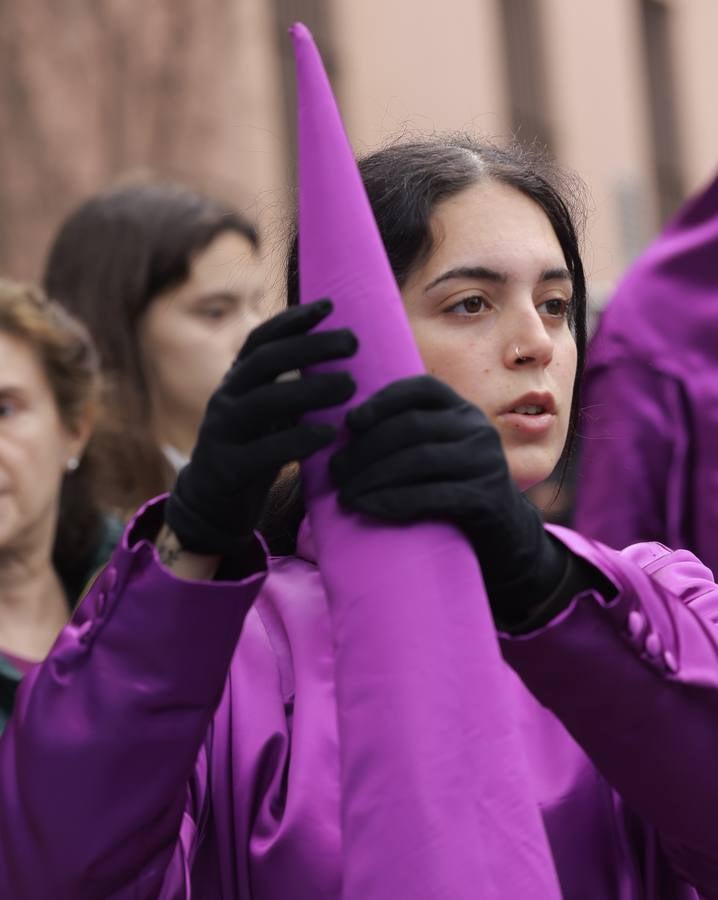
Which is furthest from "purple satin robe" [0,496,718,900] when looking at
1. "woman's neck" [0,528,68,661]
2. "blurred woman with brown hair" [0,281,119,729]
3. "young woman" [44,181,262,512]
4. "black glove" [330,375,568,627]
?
"young woman" [44,181,262,512]

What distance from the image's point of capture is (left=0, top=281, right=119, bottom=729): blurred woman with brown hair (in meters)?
3.08

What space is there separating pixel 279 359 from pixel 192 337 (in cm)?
227

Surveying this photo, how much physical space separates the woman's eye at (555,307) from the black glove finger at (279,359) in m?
0.46

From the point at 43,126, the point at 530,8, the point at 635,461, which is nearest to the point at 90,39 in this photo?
the point at 43,126

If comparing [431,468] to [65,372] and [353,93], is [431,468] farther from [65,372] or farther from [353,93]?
[353,93]

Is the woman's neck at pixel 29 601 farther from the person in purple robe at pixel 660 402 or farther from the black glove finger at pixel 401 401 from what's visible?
the black glove finger at pixel 401 401

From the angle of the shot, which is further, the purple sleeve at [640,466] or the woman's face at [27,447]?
the purple sleeve at [640,466]

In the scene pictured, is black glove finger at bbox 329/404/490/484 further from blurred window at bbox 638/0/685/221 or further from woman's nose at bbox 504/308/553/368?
blurred window at bbox 638/0/685/221

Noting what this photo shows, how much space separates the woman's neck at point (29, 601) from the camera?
306 cm

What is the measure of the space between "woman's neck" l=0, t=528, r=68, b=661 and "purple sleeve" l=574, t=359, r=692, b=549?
3.56 feet

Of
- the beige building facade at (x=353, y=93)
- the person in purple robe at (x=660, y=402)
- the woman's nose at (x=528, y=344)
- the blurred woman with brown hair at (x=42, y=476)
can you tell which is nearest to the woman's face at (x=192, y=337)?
the beige building facade at (x=353, y=93)

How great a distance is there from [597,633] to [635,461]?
1.89 m

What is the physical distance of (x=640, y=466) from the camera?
137 inches

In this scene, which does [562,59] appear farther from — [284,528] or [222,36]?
[284,528]
